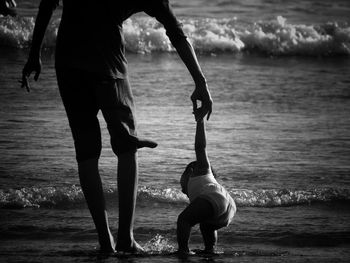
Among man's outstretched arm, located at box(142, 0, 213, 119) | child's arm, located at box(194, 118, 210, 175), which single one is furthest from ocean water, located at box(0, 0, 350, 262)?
man's outstretched arm, located at box(142, 0, 213, 119)

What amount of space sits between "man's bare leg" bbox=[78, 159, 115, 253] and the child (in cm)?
37

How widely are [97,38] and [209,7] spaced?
15464mm

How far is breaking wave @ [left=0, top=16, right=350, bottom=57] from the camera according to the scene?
15391 millimetres

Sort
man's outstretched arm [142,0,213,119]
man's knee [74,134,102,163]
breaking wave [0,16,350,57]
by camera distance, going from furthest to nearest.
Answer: breaking wave [0,16,350,57], man's knee [74,134,102,163], man's outstretched arm [142,0,213,119]

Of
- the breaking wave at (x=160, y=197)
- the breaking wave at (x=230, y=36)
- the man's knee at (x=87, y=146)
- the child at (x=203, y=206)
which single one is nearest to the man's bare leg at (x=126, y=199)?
the man's knee at (x=87, y=146)

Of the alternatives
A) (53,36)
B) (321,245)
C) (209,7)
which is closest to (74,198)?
(321,245)

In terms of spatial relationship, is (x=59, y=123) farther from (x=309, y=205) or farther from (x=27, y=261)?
(x=27, y=261)

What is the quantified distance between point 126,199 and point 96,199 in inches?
5.9

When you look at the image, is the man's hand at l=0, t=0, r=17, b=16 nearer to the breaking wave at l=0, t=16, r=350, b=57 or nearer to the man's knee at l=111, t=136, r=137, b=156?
the man's knee at l=111, t=136, r=137, b=156

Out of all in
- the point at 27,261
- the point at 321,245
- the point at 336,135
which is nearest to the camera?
the point at 27,261

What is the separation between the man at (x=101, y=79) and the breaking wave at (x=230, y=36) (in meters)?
10.8

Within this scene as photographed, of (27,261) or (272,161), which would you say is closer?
(27,261)

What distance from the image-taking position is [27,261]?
394cm

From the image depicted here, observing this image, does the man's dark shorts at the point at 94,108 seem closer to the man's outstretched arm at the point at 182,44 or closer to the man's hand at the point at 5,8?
the man's outstretched arm at the point at 182,44
